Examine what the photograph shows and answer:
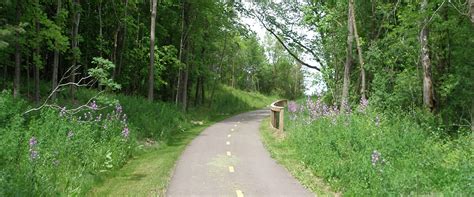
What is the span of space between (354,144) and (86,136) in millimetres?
7405

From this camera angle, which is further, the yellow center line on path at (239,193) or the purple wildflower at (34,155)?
the yellow center line on path at (239,193)

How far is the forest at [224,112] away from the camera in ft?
30.8

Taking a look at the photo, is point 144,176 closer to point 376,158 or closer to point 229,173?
point 229,173

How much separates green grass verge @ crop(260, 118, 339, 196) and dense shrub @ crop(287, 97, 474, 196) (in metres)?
0.23

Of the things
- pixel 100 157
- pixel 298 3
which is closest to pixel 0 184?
pixel 100 157

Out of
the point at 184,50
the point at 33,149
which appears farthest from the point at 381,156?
the point at 184,50

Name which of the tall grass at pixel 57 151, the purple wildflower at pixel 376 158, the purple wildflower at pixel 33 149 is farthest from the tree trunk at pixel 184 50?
the purple wildflower at pixel 376 158

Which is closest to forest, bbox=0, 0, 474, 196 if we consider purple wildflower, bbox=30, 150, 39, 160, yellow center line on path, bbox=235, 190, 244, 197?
purple wildflower, bbox=30, 150, 39, 160

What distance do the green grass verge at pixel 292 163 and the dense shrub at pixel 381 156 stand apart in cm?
23

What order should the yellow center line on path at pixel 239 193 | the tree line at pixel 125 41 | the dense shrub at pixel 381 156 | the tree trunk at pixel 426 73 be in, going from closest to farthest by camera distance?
the dense shrub at pixel 381 156, the yellow center line on path at pixel 239 193, the tree trunk at pixel 426 73, the tree line at pixel 125 41

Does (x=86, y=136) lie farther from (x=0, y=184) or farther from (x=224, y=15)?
(x=224, y=15)

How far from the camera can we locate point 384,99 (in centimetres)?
1927

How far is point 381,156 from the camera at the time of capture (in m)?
9.66

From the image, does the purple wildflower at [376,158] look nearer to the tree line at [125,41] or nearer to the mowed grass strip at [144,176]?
the mowed grass strip at [144,176]
